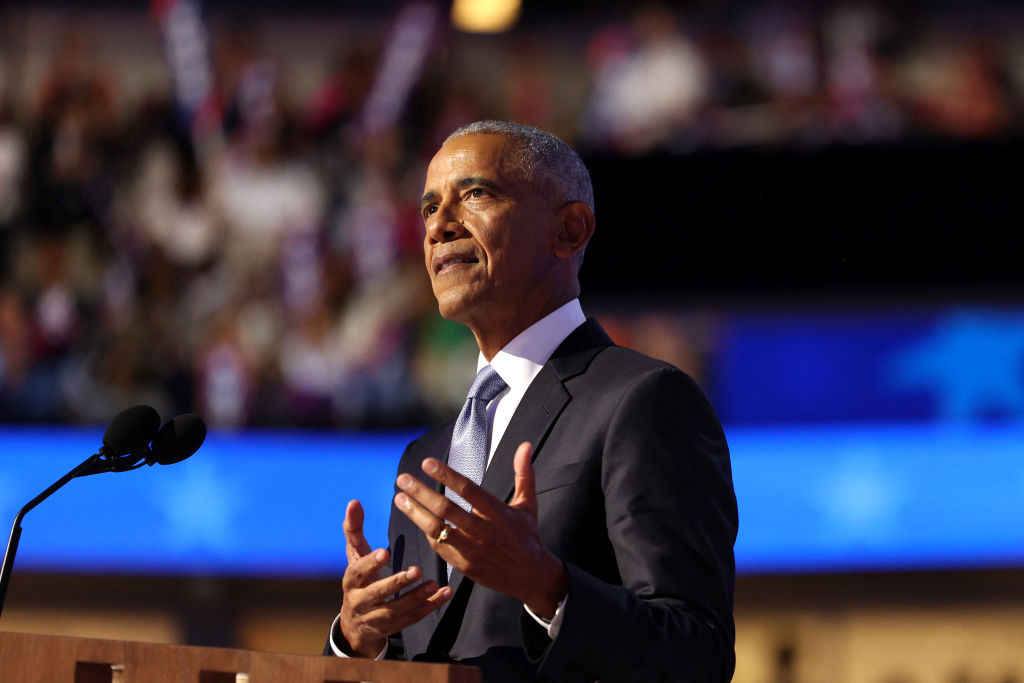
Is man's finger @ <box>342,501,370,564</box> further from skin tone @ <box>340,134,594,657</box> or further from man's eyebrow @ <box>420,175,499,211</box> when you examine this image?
man's eyebrow @ <box>420,175,499,211</box>

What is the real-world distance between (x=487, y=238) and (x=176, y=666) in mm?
673

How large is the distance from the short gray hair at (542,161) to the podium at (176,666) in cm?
75

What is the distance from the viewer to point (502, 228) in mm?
1502

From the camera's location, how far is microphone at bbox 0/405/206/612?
4.39 feet

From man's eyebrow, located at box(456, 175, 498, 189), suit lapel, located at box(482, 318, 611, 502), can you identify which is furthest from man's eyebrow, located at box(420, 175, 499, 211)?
suit lapel, located at box(482, 318, 611, 502)

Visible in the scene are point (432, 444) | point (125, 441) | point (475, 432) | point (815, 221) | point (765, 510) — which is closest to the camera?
point (125, 441)

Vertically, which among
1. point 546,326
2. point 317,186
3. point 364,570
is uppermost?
point 317,186

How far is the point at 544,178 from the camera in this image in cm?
156

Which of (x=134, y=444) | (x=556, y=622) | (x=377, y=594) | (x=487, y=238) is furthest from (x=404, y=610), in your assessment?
(x=487, y=238)

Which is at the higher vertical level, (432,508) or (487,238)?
(487,238)

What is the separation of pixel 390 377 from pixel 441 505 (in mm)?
4482

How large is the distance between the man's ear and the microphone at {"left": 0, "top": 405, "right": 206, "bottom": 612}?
53 cm

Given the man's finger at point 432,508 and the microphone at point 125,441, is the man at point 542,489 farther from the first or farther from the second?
the microphone at point 125,441

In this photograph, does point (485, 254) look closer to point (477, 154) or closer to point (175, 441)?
point (477, 154)
